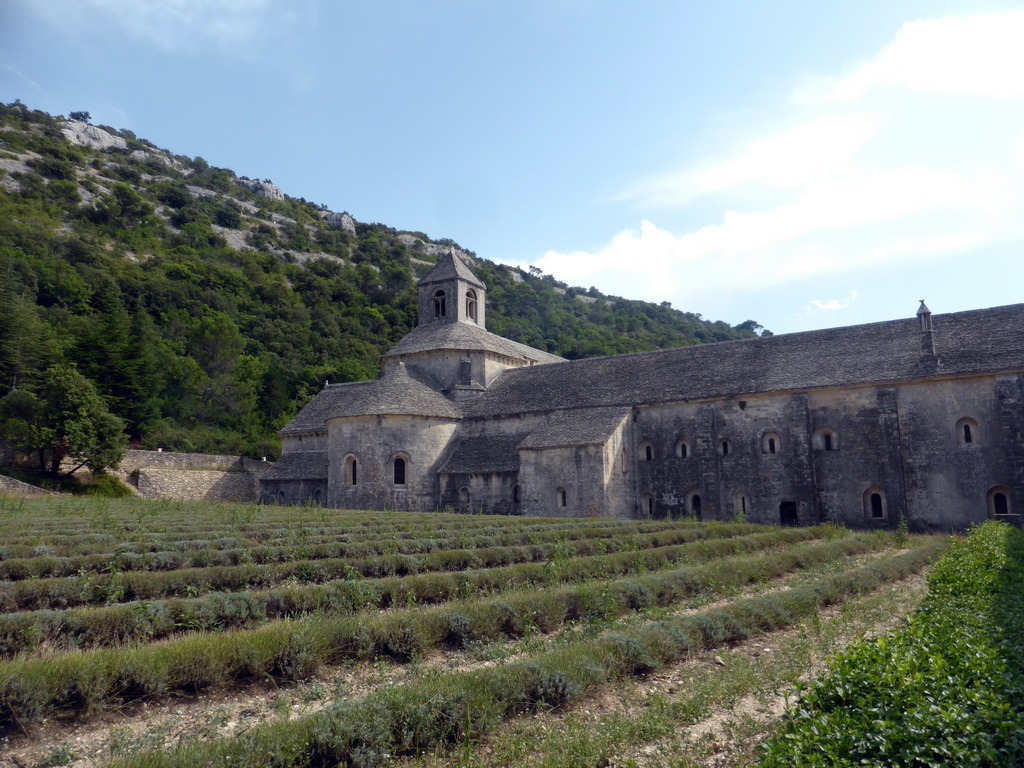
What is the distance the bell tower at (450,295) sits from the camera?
44.2 meters

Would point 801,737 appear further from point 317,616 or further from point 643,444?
point 643,444

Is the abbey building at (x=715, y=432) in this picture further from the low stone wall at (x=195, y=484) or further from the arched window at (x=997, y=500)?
the low stone wall at (x=195, y=484)

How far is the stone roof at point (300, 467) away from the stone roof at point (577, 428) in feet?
44.0

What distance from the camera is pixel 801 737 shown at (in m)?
5.11

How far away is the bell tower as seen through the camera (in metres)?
44.2

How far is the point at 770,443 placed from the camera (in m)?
31.3

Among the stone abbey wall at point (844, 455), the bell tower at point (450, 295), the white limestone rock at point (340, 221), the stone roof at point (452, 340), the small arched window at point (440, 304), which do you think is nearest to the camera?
the stone abbey wall at point (844, 455)

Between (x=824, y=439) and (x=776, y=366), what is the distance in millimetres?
4282

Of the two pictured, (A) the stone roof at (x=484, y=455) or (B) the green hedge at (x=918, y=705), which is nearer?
(B) the green hedge at (x=918, y=705)

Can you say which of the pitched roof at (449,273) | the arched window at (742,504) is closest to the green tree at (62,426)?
the pitched roof at (449,273)

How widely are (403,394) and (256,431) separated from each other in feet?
103

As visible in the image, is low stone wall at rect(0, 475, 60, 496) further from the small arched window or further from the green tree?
the small arched window

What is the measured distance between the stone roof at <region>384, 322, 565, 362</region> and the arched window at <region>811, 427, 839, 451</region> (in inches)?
761

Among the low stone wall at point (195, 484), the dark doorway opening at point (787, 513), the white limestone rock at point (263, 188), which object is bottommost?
the dark doorway opening at point (787, 513)
